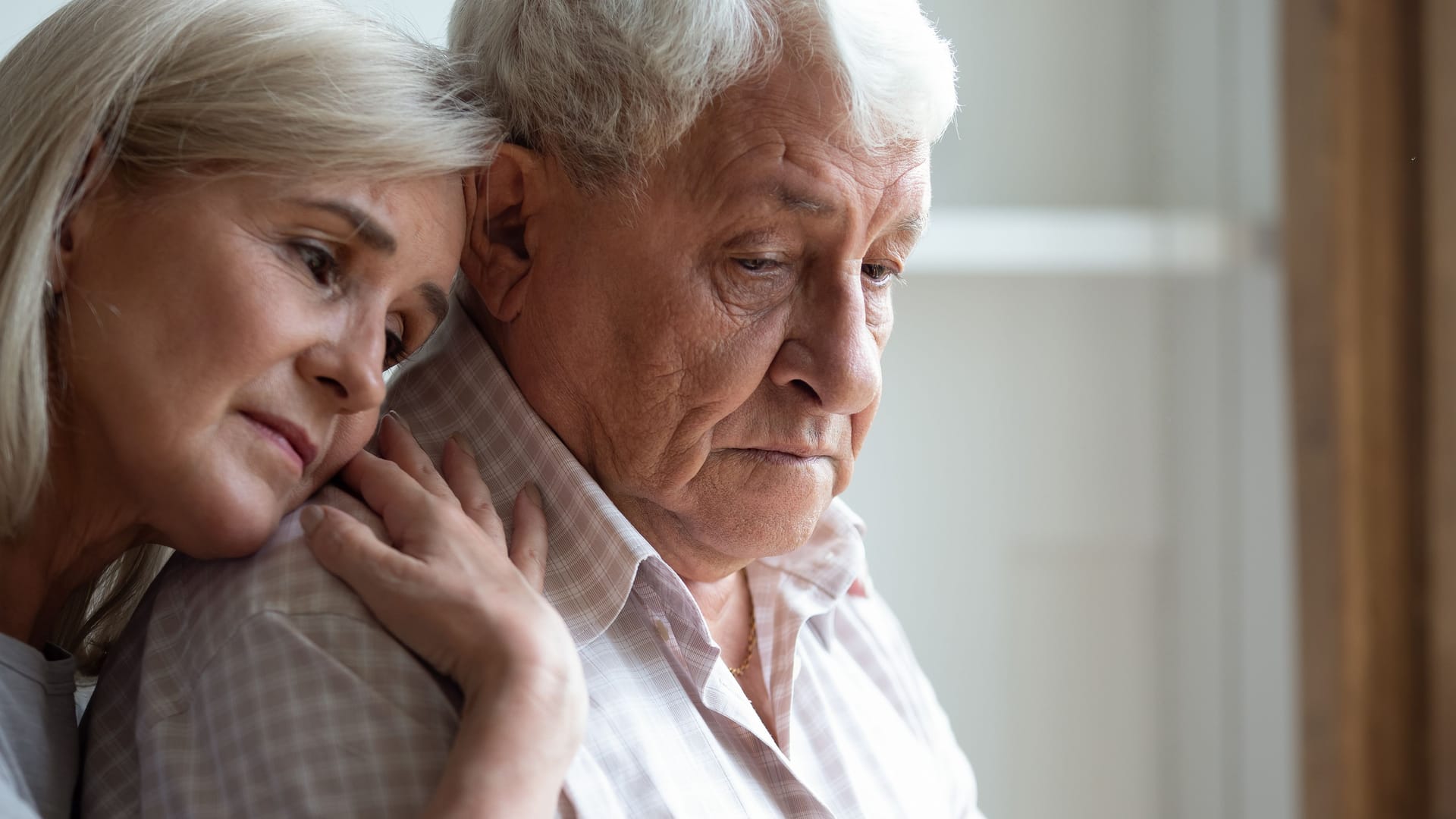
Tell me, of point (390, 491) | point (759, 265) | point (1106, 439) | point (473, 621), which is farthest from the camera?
point (1106, 439)

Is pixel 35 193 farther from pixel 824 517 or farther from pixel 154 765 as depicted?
pixel 824 517

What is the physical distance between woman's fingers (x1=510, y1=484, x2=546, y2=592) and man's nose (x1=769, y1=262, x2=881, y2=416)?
0.83ft

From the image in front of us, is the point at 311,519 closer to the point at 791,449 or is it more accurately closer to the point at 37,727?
the point at 37,727

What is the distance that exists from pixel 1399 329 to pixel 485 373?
2.06 m

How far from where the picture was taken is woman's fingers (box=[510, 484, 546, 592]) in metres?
1.08

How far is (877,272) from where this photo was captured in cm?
128

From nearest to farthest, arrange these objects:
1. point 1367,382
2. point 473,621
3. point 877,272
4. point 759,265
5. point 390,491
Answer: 1. point 473,621
2. point 390,491
3. point 759,265
4. point 877,272
5. point 1367,382

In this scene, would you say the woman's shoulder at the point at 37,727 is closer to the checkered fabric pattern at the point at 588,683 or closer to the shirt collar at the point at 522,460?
the checkered fabric pattern at the point at 588,683

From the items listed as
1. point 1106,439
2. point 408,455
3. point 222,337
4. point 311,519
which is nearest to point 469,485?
point 408,455

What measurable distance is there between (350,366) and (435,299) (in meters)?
0.12

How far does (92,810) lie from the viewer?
1.01 meters

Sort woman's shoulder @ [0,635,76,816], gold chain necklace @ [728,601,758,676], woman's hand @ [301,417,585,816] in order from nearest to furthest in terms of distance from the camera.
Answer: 1. woman's hand @ [301,417,585,816]
2. woman's shoulder @ [0,635,76,816]
3. gold chain necklace @ [728,601,758,676]

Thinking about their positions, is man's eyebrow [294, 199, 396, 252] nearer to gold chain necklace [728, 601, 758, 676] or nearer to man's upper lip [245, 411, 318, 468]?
man's upper lip [245, 411, 318, 468]

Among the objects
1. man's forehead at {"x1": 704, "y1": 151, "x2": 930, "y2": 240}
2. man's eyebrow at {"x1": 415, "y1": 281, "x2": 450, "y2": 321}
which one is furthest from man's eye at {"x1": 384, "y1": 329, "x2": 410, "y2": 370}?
man's forehead at {"x1": 704, "y1": 151, "x2": 930, "y2": 240}
